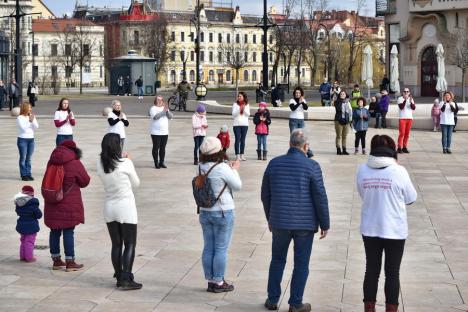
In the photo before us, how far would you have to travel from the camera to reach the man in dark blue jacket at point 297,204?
344 inches

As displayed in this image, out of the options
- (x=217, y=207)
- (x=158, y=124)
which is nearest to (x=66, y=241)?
(x=217, y=207)

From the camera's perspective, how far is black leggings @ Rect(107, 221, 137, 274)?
32.7 ft

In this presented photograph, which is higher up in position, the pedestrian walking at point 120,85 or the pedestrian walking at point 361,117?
the pedestrian walking at point 120,85

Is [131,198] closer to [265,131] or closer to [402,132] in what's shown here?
[265,131]

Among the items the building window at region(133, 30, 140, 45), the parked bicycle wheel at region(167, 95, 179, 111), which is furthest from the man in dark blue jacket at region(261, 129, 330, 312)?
the building window at region(133, 30, 140, 45)

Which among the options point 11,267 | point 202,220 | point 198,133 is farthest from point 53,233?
point 198,133

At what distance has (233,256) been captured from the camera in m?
11.7

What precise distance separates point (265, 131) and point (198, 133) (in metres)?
1.78

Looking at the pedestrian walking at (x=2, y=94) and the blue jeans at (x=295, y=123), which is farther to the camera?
the pedestrian walking at (x=2, y=94)

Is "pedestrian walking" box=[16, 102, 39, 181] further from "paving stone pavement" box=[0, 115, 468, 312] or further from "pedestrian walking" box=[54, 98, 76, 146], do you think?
"pedestrian walking" box=[54, 98, 76, 146]

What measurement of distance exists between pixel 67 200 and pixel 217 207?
1.81m

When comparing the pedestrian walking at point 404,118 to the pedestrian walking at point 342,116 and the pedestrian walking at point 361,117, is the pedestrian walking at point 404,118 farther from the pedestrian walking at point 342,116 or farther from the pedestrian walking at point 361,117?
the pedestrian walking at point 342,116

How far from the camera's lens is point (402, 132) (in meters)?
24.7

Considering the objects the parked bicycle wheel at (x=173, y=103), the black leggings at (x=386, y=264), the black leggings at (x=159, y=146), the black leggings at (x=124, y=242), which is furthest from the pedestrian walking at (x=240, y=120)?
the parked bicycle wheel at (x=173, y=103)
